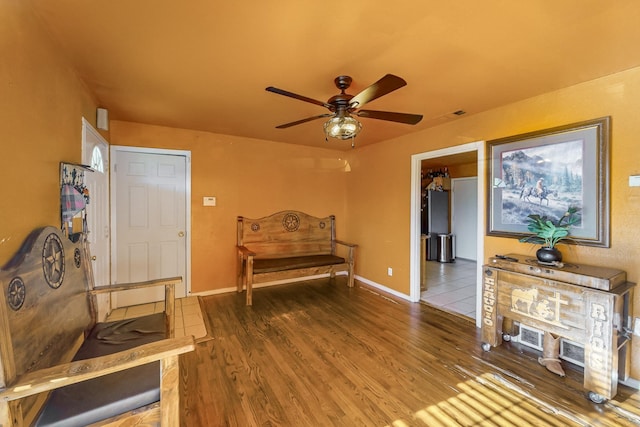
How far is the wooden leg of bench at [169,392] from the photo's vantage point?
47.5 inches

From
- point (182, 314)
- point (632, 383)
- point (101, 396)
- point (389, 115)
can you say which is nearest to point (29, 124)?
point (101, 396)

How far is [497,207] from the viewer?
2.78m

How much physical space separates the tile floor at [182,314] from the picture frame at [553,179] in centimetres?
324

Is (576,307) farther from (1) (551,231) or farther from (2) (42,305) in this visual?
(2) (42,305)

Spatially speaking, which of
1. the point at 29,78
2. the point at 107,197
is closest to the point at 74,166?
the point at 29,78

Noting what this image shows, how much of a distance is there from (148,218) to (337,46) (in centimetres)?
314

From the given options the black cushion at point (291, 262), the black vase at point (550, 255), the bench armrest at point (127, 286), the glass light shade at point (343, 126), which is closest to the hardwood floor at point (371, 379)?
the black cushion at point (291, 262)

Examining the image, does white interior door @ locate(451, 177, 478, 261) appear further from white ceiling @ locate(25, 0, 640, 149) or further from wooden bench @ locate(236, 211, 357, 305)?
white ceiling @ locate(25, 0, 640, 149)

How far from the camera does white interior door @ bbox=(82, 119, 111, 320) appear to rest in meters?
2.44

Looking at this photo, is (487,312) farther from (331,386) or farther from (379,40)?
(379,40)

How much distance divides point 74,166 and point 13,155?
2.67ft

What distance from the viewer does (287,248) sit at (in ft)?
14.1

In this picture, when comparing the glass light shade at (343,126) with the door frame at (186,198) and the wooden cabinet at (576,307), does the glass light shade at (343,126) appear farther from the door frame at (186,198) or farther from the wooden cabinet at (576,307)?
the door frame at (186,198)

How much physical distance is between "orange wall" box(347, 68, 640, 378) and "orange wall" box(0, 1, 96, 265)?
11.5ft
